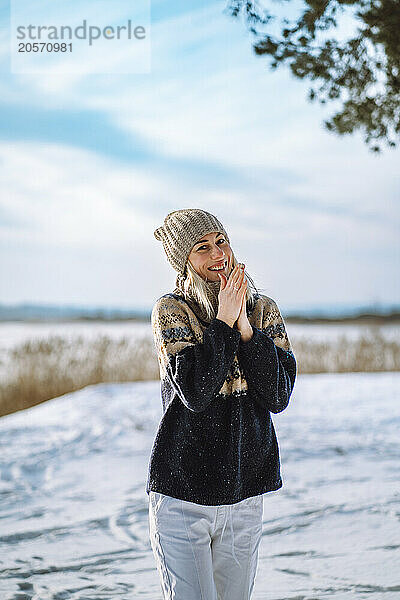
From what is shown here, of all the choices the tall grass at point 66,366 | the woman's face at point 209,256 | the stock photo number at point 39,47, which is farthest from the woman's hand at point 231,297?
the tall grass at point 66,366

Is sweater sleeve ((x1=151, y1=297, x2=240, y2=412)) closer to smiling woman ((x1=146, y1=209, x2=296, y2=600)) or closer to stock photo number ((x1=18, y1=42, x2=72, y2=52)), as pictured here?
smiling woman ((x1=146, y1=209, x2=296, y2=600))

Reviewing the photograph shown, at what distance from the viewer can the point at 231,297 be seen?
160 cm

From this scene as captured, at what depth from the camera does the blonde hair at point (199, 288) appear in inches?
66.9

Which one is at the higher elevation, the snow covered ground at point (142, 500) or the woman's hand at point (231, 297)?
the woman's hand at point (231, 297)

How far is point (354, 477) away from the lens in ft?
13.6

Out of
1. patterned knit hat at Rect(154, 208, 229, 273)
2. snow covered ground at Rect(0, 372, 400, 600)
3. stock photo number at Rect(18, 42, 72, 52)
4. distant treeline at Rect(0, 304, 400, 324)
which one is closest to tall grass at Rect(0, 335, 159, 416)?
snow covered ground at Rect(0, 372, 400, 600)

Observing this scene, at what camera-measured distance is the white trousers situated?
1586 mm

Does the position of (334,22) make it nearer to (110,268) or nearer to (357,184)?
(357,184)

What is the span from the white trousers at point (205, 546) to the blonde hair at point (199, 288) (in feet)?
1.48

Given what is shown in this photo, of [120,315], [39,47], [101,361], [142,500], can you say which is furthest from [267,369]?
[120,315]

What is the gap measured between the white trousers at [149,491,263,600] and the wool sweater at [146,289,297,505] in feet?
0.11

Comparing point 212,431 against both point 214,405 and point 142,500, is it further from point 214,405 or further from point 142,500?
point 142,500

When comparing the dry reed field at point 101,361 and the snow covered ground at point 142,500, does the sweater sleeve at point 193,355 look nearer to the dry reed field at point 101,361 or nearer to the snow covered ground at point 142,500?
the snow covered ground at point 142,500

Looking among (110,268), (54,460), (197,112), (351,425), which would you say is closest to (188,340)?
(54,460)
